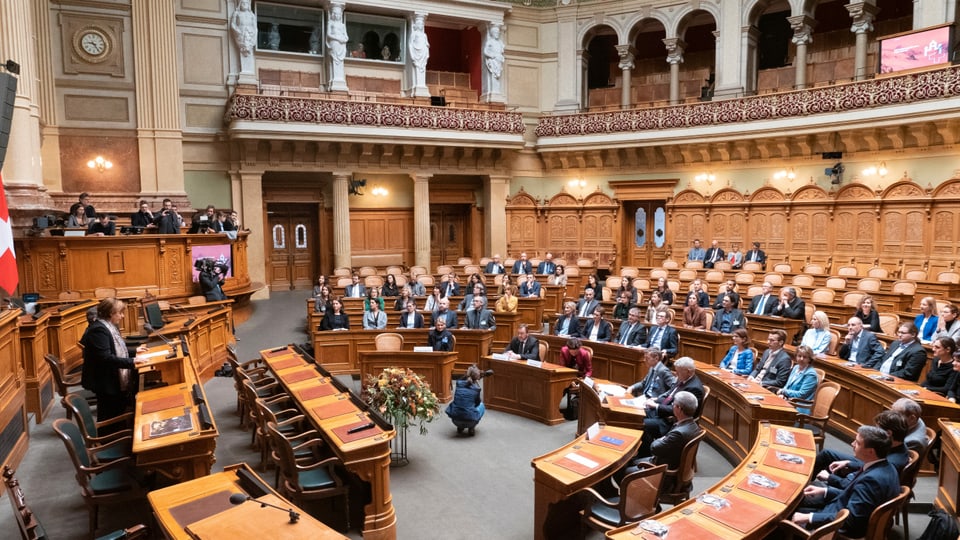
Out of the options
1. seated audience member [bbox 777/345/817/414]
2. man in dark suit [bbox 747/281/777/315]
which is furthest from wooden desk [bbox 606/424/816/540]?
man in dark suit [bbox 747/281/777/315]

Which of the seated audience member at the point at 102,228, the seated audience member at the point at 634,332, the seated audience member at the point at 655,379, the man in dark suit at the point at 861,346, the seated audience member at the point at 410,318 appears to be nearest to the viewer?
the seated audience member at the point at 655,379

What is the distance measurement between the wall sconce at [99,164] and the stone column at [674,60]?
1609cm

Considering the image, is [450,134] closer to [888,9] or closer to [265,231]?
[265,231]

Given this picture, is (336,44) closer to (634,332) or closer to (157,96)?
(157,96)

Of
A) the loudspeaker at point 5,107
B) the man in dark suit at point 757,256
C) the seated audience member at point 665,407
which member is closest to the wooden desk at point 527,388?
the seated audience member at point 665,407

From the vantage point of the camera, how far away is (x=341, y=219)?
18.0 m

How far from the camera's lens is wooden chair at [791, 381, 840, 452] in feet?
21.5

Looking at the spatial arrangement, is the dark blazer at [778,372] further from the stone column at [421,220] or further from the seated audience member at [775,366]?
the stone column at [421,220]

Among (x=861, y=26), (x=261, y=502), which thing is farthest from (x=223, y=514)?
(x=861, y=26)

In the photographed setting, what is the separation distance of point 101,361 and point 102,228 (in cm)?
716

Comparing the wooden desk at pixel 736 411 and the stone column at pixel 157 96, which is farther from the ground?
the stone column at pixel 157 96

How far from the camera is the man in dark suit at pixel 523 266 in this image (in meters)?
16.2

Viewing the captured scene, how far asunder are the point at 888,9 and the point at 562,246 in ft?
37.6

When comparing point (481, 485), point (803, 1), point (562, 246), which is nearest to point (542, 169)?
point (562, 246)
